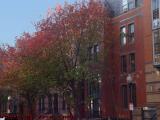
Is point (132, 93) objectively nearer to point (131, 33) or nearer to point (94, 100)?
point (131, 33)

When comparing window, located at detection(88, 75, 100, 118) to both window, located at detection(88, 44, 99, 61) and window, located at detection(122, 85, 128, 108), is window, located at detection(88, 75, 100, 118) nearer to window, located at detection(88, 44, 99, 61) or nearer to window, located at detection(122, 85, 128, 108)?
window, located at detection(88, 44, 99, 61)

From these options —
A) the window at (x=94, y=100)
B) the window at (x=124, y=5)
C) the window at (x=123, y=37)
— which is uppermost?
the window at (x=124, y=5)

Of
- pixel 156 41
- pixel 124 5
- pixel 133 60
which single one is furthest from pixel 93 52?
pixel 156 41

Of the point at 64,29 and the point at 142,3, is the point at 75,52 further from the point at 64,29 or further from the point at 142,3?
the point at 142,3

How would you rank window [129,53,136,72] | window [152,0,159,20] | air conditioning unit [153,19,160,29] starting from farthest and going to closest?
window [129,53,136,72], window [152,0,159,20], air conditioning unit [153,19,160,29]

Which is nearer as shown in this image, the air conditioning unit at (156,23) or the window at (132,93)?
Answer: the air conditioning unit at (156,23)

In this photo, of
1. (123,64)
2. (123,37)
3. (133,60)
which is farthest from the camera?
(123,64)

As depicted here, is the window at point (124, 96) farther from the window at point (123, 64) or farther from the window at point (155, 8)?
the window at point (155, 8)

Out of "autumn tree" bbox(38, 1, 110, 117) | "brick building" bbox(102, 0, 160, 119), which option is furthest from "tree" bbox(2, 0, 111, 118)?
"brick building" bbox(102, 0, 160, 119)

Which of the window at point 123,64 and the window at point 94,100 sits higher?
the window at point 123,64

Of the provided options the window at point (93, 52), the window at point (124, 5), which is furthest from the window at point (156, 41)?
the window at point (124, 5)

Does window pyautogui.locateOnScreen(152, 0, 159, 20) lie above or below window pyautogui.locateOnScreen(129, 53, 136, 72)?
above

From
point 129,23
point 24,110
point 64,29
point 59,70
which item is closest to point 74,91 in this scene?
point 59,70

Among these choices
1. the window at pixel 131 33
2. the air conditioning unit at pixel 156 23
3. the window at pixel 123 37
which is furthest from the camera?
the window at pixel 123 37
